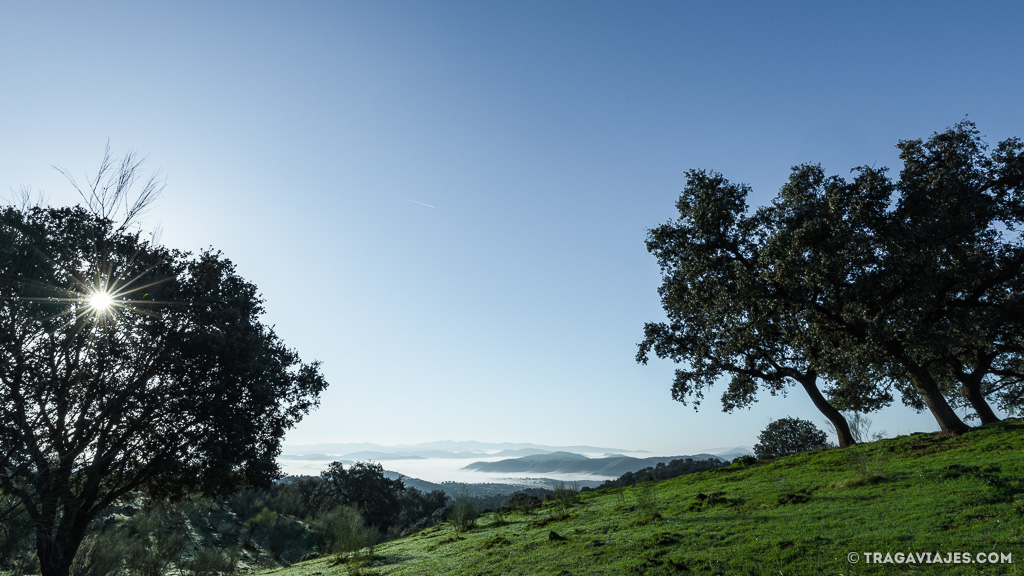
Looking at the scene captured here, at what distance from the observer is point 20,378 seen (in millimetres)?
12992

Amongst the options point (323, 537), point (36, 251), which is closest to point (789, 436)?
point (323, 537)

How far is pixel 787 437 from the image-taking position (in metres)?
72.6

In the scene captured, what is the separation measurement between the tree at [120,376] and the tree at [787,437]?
236 ft

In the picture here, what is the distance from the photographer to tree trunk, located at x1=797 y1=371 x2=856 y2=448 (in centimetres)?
3170

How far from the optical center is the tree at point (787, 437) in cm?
6969

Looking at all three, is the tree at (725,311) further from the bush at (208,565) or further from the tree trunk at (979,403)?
the bush at (208,565)

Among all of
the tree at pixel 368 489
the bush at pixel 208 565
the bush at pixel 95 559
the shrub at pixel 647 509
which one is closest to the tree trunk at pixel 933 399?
the shrub at pixel 647 509

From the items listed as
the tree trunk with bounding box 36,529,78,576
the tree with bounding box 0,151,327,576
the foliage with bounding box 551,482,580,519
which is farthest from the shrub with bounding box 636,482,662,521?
the tree trunk with bounding box 36,529,78,576

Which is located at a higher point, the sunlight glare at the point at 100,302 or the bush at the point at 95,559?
the sunlight glare at the point at 100,302

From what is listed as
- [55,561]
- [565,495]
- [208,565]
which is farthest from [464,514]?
[55,561]

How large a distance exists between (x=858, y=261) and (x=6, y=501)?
3227 cm

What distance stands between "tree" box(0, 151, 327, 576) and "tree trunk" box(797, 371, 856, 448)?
31.7m

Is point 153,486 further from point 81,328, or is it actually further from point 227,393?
point 81,328

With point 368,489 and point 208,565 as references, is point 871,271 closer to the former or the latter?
point 208,565
